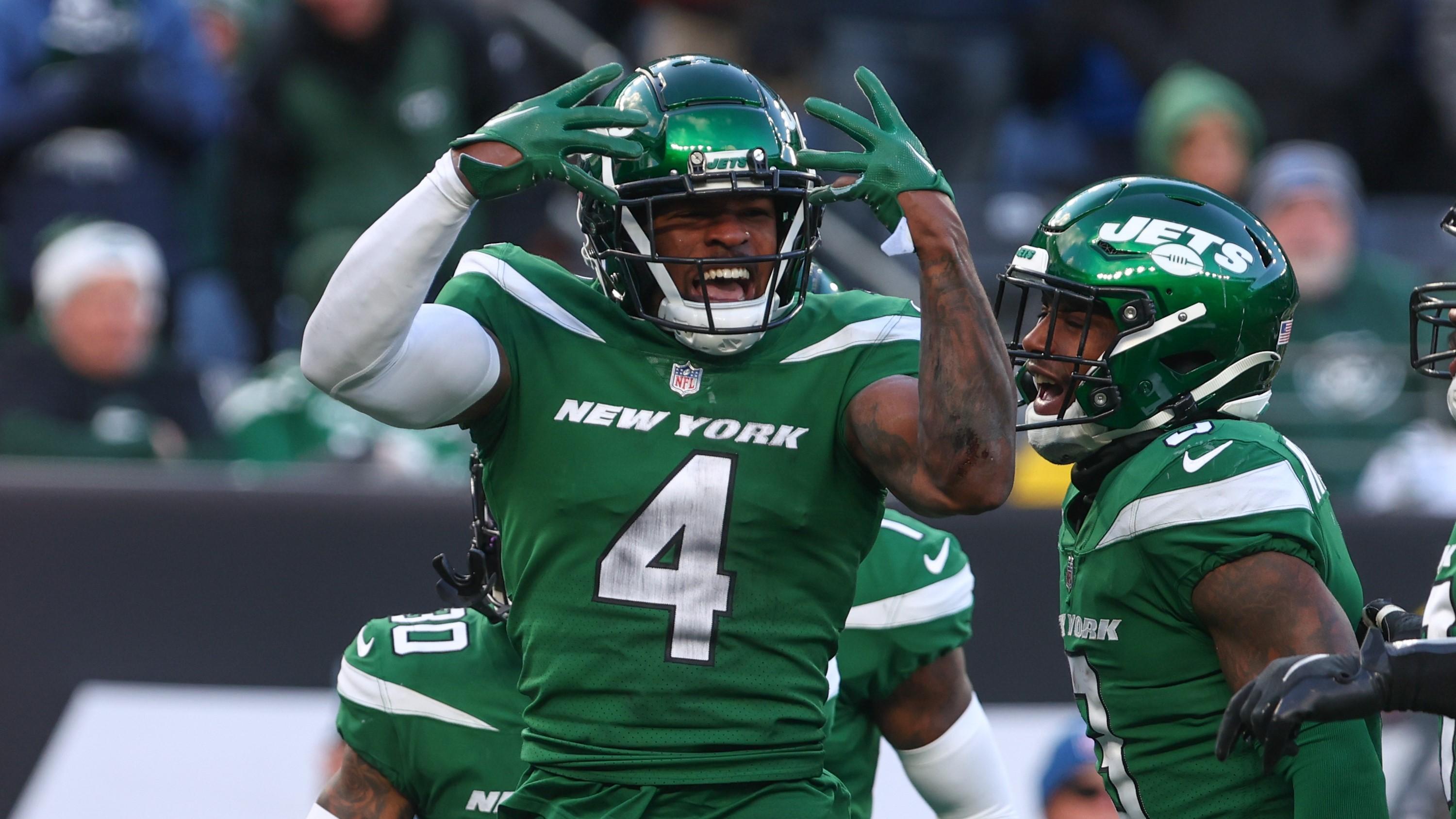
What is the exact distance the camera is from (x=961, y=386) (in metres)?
2.82

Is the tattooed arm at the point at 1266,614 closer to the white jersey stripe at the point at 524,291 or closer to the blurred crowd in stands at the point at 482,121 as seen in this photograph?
the white jersey stripe at the point at 524,291

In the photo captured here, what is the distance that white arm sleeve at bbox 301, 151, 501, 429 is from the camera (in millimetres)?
2854

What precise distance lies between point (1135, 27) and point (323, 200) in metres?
3.71

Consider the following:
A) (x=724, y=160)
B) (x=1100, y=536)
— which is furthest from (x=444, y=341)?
(x=1100, y=536)

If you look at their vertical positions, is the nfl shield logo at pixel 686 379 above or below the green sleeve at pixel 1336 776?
above

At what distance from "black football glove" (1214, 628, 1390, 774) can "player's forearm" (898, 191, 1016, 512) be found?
17.8 inches

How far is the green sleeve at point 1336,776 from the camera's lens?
9.72 ft

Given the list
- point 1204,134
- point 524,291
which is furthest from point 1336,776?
point 1204,134

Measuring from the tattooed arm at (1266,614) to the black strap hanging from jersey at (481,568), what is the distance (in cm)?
131

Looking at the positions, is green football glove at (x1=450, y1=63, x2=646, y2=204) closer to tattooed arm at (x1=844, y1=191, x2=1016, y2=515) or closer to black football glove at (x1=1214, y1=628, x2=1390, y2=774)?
tattooed arm at (x1=844, y1=191, x2=1016, y2=515)

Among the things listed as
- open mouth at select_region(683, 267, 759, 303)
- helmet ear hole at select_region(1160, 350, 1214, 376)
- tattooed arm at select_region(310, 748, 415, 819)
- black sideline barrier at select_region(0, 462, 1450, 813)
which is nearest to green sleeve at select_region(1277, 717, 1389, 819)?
helmet ear hole at select_region(1160, 350, 1214, 376)

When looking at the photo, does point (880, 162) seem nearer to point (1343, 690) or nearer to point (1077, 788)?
point (1343, 690)

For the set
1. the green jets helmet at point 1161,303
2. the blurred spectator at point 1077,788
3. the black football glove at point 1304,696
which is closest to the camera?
the black football glove at point 1304,696

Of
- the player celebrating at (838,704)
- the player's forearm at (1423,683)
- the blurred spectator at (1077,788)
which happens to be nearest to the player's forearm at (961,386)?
the player's forearm at (1423,683)
